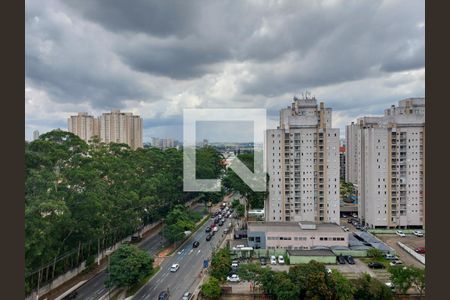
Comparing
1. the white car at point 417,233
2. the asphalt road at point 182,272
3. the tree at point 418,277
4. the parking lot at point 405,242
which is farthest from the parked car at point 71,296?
the white car at point 417,233

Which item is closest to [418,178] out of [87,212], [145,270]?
[145,270]

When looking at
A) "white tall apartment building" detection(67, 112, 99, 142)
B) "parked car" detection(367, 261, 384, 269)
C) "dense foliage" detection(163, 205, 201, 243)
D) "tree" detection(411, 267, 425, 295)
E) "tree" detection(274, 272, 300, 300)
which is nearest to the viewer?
"tree" detection(274, 272, 300, 300)

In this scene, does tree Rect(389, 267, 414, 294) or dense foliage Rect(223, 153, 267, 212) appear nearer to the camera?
tree Rect(389, 267, 414, 294)

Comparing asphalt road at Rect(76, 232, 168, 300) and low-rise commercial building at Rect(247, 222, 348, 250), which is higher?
low-rise commercial building at Rect(247, 222, 348, 250)

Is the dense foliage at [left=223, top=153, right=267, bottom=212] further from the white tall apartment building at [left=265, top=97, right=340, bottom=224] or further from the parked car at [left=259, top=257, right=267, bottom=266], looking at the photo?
the parked car at [left=259, top=257, right=267, bottom=266]

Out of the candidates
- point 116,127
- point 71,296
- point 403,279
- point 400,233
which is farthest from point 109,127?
point 403,279

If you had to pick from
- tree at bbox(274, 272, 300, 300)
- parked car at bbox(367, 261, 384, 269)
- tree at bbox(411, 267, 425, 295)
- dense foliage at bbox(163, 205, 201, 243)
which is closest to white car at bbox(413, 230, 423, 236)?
parked car at bbox(367, 261, 384, 269)

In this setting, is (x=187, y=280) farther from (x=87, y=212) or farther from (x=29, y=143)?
(x=29, y=143)

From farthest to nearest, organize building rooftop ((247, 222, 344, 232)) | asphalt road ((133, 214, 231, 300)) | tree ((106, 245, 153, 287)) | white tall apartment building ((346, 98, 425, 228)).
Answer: white tall apartment building ((346, 98, 425, 228)), building rooftop ((247, 222, 344, 232)), asphalt road ((133, 214, 231, 300)), tree ((106, 245, 153, 287))
